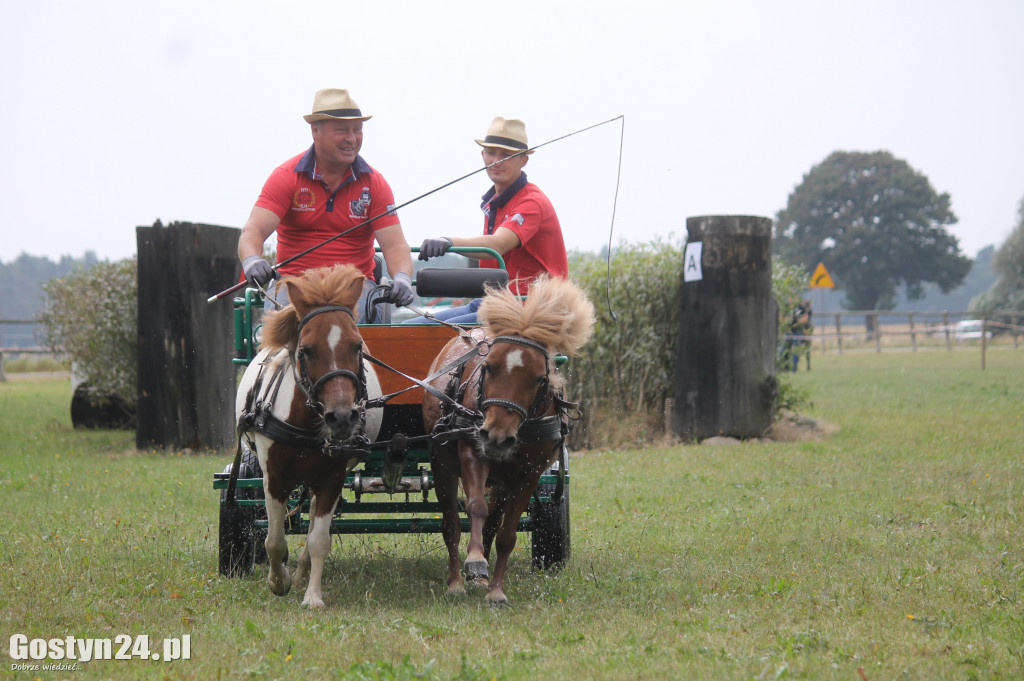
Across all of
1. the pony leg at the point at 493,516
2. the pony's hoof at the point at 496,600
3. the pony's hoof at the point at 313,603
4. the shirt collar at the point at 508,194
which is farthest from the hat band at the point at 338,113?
the pony's hoof at the point at 496,600

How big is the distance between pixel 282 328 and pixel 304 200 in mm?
1282

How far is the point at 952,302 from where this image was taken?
111 meters

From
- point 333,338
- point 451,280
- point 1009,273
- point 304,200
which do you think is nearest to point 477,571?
point 333,338

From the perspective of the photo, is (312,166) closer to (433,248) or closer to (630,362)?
(433,248)

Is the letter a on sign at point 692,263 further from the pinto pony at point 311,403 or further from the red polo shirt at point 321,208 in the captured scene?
the pinto pony at point 311,403

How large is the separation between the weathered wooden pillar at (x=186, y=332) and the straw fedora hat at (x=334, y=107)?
6177 mm

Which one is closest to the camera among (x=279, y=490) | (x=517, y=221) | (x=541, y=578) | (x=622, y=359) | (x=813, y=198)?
(x=279, y=490)

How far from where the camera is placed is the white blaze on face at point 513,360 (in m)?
5.25

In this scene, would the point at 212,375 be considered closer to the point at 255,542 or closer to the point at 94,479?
the point at 94,479

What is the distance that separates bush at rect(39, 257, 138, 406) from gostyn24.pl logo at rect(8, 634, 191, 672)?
917cm

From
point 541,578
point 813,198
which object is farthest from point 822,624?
point 813,198

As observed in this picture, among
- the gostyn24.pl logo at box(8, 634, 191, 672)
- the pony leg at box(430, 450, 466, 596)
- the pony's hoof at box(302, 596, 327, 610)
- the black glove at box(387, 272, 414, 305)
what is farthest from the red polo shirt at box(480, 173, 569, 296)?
the gostyn24.pl logo at box(8, 634, 191, 672)

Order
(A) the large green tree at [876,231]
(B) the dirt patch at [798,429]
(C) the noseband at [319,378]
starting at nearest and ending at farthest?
1. (C) the noseband at [319,378]
2. (B) the dirt patch at [798,429]
3. (A) the large green tree at [876,231]

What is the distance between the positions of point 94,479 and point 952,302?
112 metres
